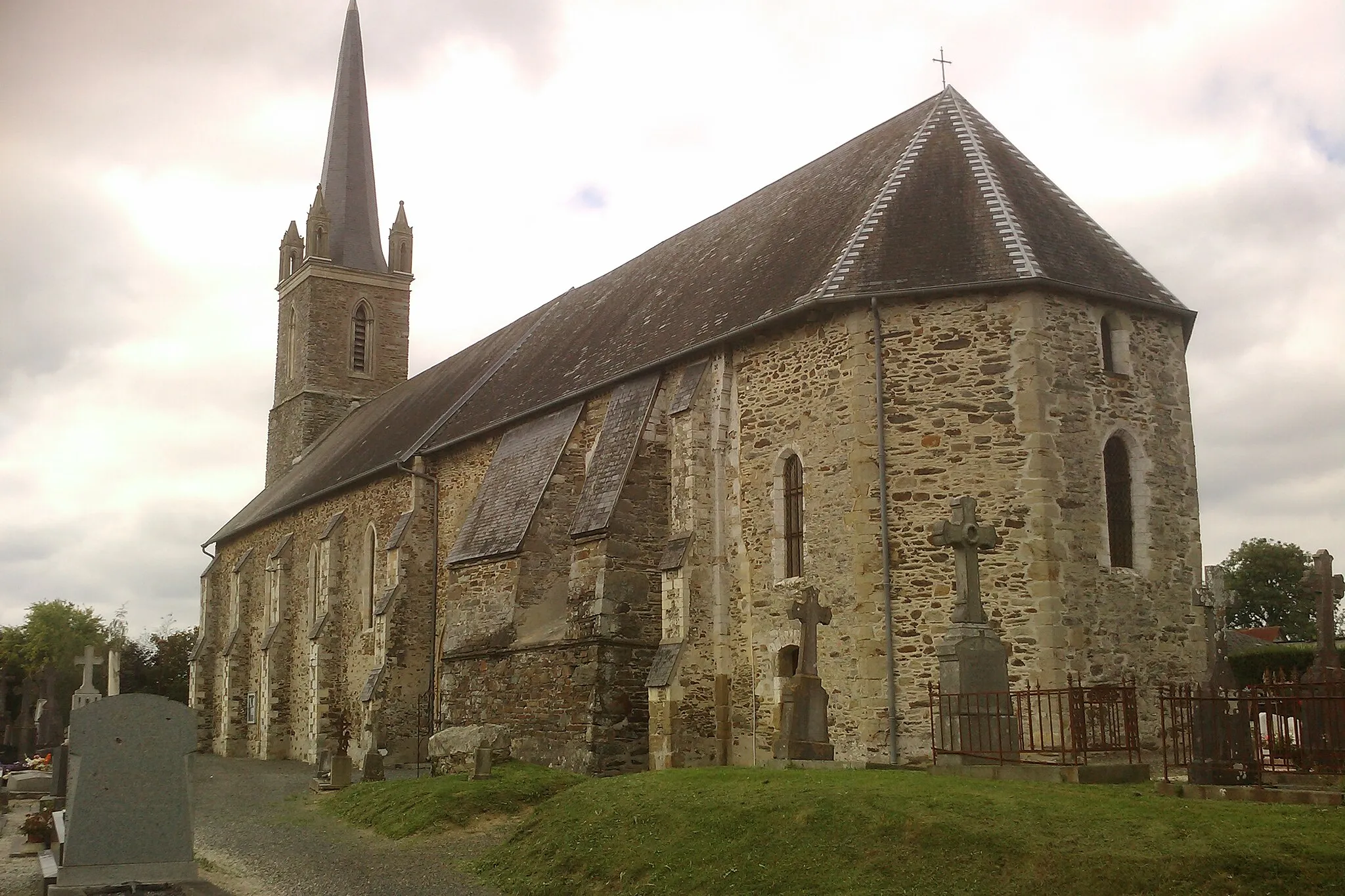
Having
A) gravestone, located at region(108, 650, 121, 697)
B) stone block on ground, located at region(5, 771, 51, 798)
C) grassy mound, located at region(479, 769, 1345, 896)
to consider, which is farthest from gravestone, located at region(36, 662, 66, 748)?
grassy mound, located at region(479, 769, 1345, 896)

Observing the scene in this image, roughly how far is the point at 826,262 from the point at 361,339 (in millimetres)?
27050

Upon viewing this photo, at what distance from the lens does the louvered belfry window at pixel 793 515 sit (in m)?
16.9

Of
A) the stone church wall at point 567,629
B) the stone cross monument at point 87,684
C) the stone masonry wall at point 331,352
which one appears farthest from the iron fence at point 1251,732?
the stone masonry wall at point 331,352

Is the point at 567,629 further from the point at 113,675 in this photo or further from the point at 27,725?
the point at 27,725

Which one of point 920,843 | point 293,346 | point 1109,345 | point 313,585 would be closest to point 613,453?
point 1109,345

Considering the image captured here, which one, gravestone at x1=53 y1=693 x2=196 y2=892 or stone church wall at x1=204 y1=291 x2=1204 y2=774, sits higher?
stone church wall at x1=204 y1=291 x2=1204 y2=774

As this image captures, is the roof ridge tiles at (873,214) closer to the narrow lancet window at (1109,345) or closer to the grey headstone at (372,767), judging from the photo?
the narrow lancet window at (1109,345)

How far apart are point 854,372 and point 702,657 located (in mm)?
4438

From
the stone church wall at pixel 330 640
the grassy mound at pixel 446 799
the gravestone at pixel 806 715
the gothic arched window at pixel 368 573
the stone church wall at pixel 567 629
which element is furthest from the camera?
the gothic arched window at pixel 368 573

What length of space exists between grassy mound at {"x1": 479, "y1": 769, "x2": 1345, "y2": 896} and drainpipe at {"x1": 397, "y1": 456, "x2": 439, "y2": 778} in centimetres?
1323

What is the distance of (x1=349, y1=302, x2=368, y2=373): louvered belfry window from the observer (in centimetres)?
4112

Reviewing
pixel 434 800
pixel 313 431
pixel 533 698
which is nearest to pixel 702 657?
pixel 533 698

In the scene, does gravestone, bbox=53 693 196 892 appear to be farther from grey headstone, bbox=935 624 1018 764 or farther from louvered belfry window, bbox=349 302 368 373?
louvered belfry window, bbox=349 302 368 373

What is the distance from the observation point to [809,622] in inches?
561
